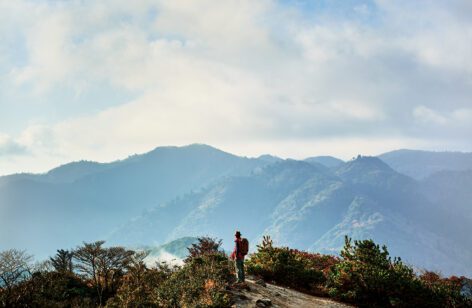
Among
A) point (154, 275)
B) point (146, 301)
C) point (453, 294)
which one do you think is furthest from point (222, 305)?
point (453, 294)

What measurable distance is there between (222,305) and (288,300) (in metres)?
4.63

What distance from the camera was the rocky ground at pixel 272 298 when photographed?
17547 mm

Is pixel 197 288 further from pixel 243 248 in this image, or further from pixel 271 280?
pixel 271 280

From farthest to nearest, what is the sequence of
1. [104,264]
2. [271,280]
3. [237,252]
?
1. [104,264]
2. [271,280]
3. [237,252]

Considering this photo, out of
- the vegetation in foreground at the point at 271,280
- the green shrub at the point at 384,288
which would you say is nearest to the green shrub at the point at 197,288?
the vegetation in foreground at the point at 271,280

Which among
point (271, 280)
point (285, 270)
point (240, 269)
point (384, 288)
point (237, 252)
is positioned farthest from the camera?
point (285, 270)

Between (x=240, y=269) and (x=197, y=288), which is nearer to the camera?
(x=197, y=288)

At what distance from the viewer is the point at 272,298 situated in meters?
19.1

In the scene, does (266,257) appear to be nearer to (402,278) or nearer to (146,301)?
(402,278)

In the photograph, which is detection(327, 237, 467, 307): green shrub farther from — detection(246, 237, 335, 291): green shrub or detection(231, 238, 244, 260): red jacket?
detection(231, 238, 244, 260): red jacket

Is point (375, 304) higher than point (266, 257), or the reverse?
point (266, 257)

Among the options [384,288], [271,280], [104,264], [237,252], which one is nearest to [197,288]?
[237,252]

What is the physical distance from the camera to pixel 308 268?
2531 cm

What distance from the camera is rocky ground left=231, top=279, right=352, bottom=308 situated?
17547 mm
